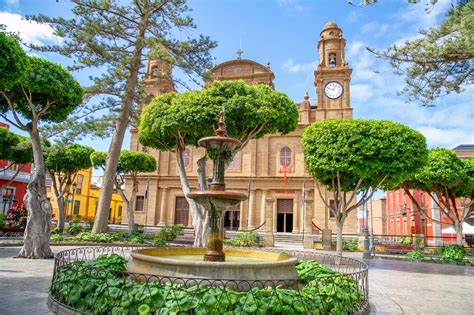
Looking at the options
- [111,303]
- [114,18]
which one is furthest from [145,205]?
[111,303]

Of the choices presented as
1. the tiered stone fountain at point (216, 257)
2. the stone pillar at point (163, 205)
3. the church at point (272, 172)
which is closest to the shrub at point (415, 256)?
the church at point (272, 172)

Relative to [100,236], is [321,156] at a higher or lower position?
higher

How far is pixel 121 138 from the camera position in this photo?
59.8 feet

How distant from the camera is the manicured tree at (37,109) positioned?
10.9 m

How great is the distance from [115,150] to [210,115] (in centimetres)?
656

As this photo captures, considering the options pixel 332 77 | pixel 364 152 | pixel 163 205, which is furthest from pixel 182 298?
pixel 332 77

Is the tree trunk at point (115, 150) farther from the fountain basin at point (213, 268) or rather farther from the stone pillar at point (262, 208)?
the stone pillar at point (262, 208)

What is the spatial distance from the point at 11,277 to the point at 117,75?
12115mm

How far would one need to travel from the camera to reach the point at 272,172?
3027 cm

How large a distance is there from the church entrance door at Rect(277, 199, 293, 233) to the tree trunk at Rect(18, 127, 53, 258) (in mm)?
21205

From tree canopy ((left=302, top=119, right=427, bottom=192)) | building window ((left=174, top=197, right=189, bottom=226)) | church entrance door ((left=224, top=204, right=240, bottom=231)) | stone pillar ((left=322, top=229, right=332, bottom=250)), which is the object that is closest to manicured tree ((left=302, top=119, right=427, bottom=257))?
tree canopy ((left=302, top=119, right=427, bottom=192))

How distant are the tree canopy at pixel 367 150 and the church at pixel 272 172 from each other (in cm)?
1258

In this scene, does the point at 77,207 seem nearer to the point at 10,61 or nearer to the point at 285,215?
the point at 285,215

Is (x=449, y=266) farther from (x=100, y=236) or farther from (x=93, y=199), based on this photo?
(x=93, y=199)
